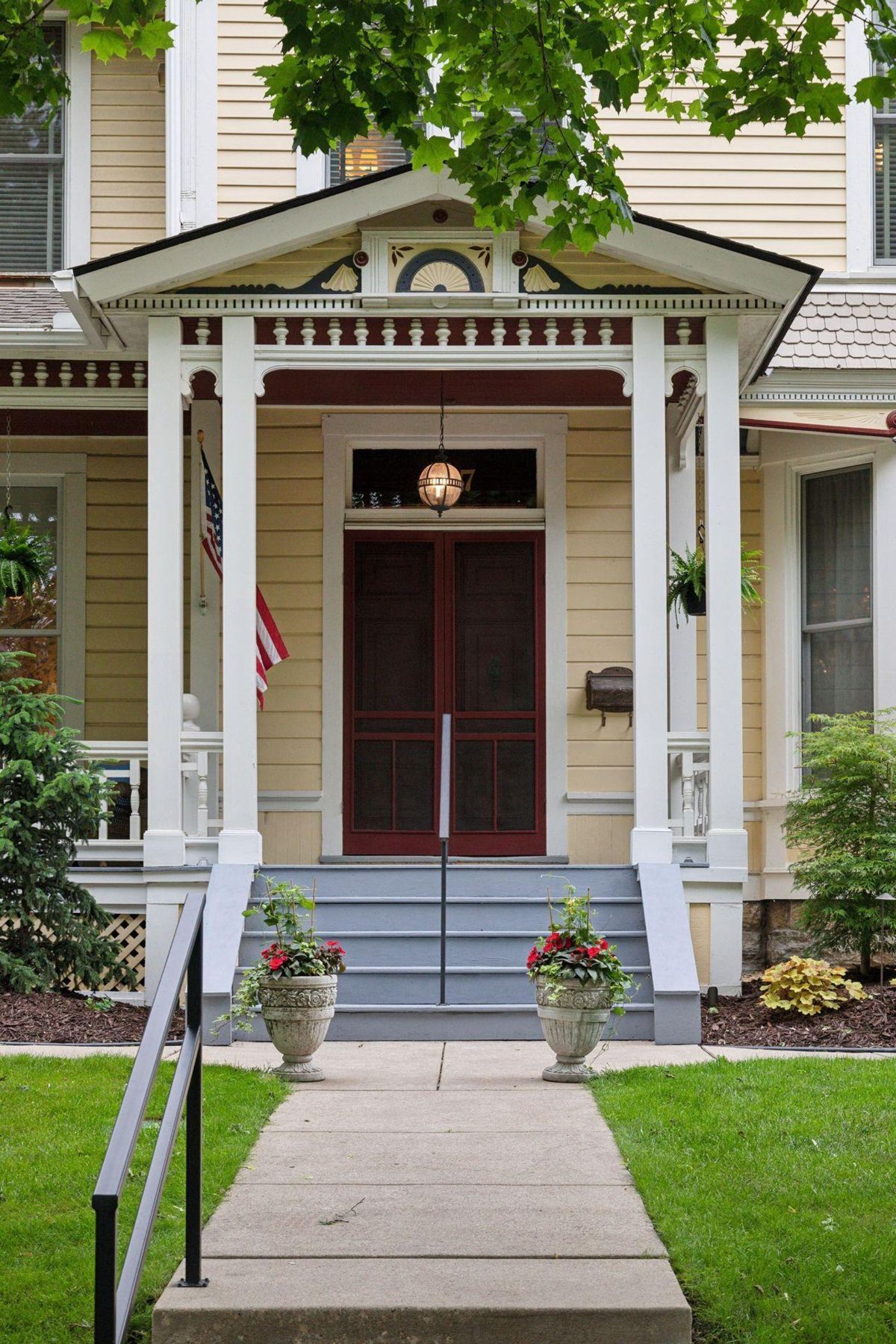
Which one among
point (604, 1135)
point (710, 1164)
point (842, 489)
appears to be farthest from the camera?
point (842, 489)

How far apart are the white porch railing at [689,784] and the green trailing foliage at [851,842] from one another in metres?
0.61

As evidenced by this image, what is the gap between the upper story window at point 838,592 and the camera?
37.1 ft

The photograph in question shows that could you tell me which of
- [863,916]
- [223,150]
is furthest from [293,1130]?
[223,150]

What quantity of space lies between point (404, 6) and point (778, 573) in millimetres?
6189

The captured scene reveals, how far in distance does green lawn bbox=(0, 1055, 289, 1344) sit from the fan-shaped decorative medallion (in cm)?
494

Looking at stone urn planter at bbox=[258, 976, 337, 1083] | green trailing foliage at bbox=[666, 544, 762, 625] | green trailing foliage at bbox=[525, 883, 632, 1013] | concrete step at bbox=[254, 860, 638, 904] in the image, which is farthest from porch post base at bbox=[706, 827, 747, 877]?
stone urn planter at bbox=[258, 976, 337, 1083]

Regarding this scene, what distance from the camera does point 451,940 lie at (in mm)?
8945

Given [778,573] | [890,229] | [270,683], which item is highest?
[890,229]

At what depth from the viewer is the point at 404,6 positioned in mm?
6387

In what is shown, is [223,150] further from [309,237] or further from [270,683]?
[270,683]

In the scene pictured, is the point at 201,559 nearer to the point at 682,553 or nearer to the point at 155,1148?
the point at 682,553

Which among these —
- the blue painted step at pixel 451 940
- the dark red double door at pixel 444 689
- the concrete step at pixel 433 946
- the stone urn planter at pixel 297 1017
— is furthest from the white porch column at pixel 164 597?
the dark red double door at pixel 444 689

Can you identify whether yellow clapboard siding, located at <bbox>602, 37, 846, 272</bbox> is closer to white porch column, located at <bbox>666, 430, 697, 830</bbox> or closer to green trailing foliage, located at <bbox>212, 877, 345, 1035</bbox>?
white porch column, located at <bbox>666, 430, 697, 830</bbox>

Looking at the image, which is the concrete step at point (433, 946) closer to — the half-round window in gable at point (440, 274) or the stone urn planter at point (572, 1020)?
the stone urn planter at point (572, 1020)
